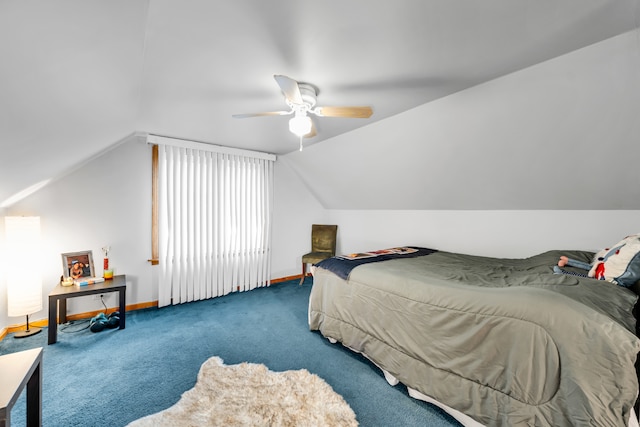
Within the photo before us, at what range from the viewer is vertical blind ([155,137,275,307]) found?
3576mm

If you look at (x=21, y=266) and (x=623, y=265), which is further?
(x=21, y=266)

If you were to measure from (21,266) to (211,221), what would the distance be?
192 centimetres

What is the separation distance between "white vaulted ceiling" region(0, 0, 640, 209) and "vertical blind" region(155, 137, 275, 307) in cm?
124

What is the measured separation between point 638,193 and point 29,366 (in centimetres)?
435

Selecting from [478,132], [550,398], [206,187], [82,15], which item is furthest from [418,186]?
[82,15]

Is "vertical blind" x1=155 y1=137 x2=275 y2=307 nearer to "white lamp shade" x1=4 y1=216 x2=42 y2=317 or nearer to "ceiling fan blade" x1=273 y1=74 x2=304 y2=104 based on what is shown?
"white lamp shade" x1=4 y1=216 x2=42 y2=317

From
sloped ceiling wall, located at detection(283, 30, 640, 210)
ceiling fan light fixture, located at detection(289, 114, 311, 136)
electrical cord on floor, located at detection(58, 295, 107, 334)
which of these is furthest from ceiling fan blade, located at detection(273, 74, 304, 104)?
electrical cord on floor, located at detection(58, 295, 107, 334)

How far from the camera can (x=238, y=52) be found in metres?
1.64

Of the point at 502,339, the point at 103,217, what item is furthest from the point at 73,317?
the point at 502,339

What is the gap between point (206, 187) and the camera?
3.87 meters

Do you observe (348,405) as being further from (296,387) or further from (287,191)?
(287,191)

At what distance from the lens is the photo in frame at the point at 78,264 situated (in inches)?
116

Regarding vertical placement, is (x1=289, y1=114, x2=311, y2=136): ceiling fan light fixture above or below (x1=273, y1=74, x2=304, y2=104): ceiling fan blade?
below

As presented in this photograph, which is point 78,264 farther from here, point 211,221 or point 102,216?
point 211,221
